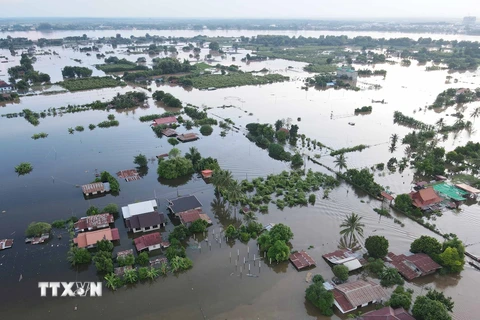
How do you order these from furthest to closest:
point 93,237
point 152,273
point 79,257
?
point 93,237
point 79,257
point 152,273

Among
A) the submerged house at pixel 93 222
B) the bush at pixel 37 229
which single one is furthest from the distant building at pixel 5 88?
the submerged house at pixel 93 222

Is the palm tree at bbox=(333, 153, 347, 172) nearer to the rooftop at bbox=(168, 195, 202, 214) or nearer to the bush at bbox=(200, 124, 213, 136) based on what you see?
the rooftop at bbox=(168, 195, 202, 214)

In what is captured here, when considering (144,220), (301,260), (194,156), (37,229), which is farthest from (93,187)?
(301,260)

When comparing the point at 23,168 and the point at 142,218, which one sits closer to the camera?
the point at 142,218

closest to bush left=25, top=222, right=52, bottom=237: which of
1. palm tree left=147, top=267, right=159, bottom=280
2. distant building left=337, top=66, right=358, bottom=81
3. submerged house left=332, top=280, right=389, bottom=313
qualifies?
palm tree left=147, top=267, right=159, bottom=280

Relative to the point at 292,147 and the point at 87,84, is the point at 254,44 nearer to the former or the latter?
the point at 87,84

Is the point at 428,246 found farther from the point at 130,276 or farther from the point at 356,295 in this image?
the point at 130,276

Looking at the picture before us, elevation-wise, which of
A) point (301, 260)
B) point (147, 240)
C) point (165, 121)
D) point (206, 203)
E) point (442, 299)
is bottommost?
point (206, 203)

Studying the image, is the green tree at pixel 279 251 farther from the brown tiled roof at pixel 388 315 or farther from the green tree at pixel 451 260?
the green tree at pixel 451 260
